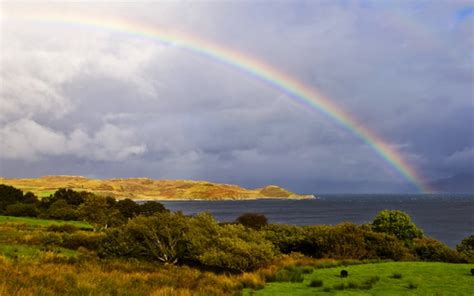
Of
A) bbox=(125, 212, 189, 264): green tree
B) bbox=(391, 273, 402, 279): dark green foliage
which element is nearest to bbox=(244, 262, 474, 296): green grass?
bbox=(391, 273, 402, 279): dark green foliage

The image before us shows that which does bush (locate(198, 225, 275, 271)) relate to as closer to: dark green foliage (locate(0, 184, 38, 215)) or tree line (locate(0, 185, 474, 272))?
tree line (locate(0, 185, 474, 272))

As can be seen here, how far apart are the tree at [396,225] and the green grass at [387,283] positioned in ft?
96.8

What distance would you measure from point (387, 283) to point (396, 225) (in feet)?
117

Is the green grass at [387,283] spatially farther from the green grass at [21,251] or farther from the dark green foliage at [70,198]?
the dark green foliage at [70,198]

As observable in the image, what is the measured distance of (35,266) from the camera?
802 inches

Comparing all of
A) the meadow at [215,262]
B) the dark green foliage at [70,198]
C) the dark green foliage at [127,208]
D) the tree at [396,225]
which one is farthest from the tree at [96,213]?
the tree at [396,225]

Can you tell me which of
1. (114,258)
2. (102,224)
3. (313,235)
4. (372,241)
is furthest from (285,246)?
(102,224)

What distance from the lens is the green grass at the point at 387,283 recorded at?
1667 cm

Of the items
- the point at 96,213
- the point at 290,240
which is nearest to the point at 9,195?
the point at 96,213

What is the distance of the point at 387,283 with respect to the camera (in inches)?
723

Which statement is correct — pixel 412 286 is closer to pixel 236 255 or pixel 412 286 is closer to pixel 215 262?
pixel 236 255

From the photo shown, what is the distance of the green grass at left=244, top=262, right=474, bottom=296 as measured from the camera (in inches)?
656

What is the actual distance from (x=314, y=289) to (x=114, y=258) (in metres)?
15.8

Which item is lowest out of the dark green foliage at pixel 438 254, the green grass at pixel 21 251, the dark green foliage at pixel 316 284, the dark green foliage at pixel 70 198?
the dark green foliage at pixel 438 254
